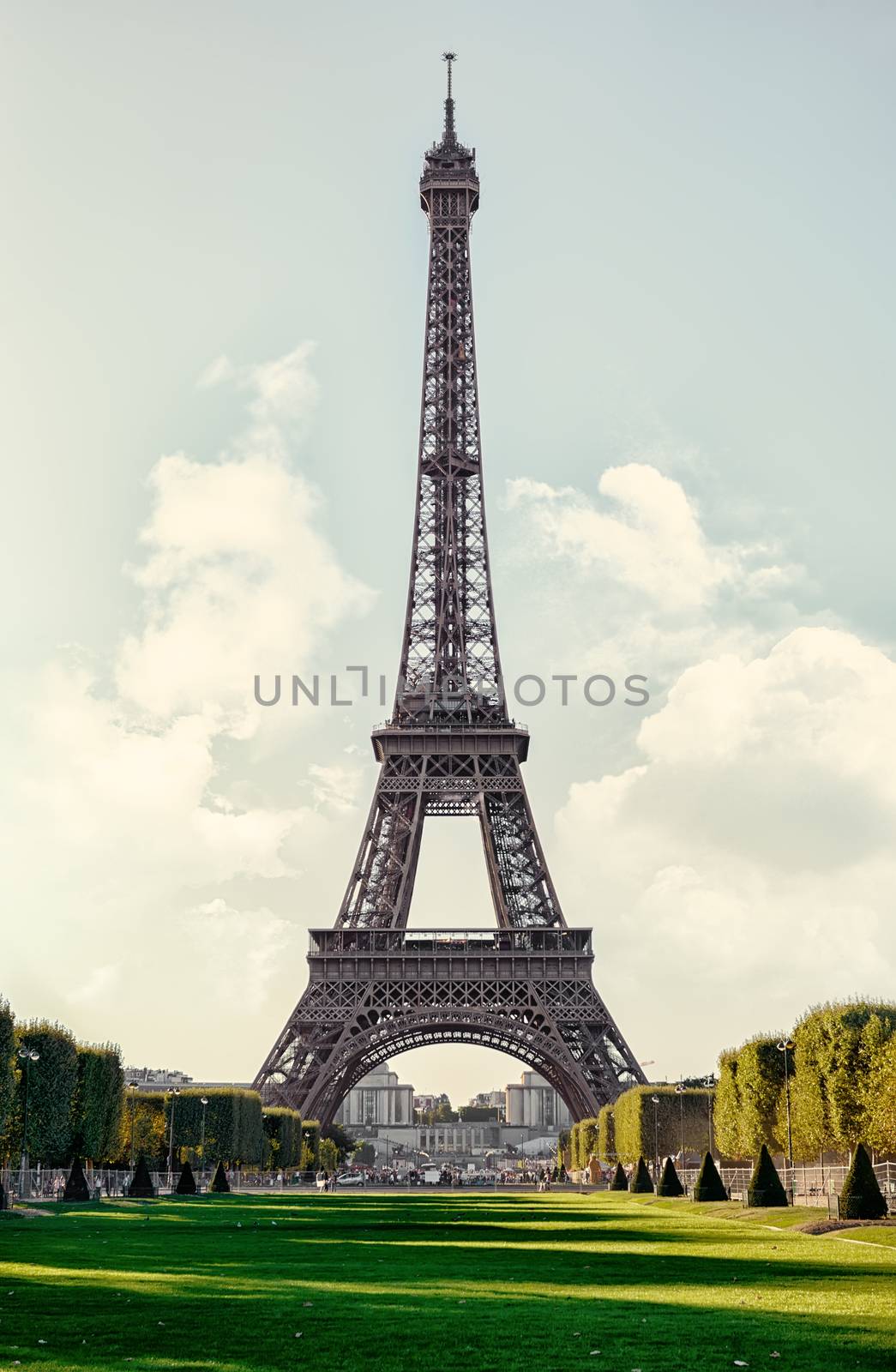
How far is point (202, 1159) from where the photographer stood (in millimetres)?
76125

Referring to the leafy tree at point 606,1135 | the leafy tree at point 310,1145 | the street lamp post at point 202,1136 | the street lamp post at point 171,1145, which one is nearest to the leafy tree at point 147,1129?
the street lamp post at point 171,1145

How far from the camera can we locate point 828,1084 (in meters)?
52.4

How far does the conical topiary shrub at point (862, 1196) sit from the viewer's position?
33969mm

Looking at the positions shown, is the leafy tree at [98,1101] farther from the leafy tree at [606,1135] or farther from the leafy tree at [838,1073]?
the leafy tree at [838,1073]

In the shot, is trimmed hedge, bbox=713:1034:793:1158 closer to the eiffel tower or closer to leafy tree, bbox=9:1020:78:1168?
the eiffel tower

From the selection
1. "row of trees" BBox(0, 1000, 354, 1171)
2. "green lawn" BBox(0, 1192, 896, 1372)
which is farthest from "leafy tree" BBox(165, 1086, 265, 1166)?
"green lawn" BBox(0, 1192, 896, 1372)

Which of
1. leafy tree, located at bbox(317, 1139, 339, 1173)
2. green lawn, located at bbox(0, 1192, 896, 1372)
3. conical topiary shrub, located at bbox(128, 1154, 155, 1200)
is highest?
green lawn, located at bbox(0, 1192, 896, 1372)

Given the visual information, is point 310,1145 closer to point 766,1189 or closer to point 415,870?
point 415,870

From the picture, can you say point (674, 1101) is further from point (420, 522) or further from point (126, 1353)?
point (126, 1353)

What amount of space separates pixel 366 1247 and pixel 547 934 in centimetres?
5538

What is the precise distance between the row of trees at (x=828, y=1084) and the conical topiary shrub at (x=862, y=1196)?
41.7ft

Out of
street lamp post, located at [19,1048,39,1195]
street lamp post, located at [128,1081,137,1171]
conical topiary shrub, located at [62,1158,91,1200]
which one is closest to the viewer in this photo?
conical topiary shrub, located at [62,1158,91,1200]

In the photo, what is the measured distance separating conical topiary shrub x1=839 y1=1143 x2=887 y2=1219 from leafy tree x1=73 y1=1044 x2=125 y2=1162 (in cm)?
3624

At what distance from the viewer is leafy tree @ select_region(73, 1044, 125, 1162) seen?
62438 mm
